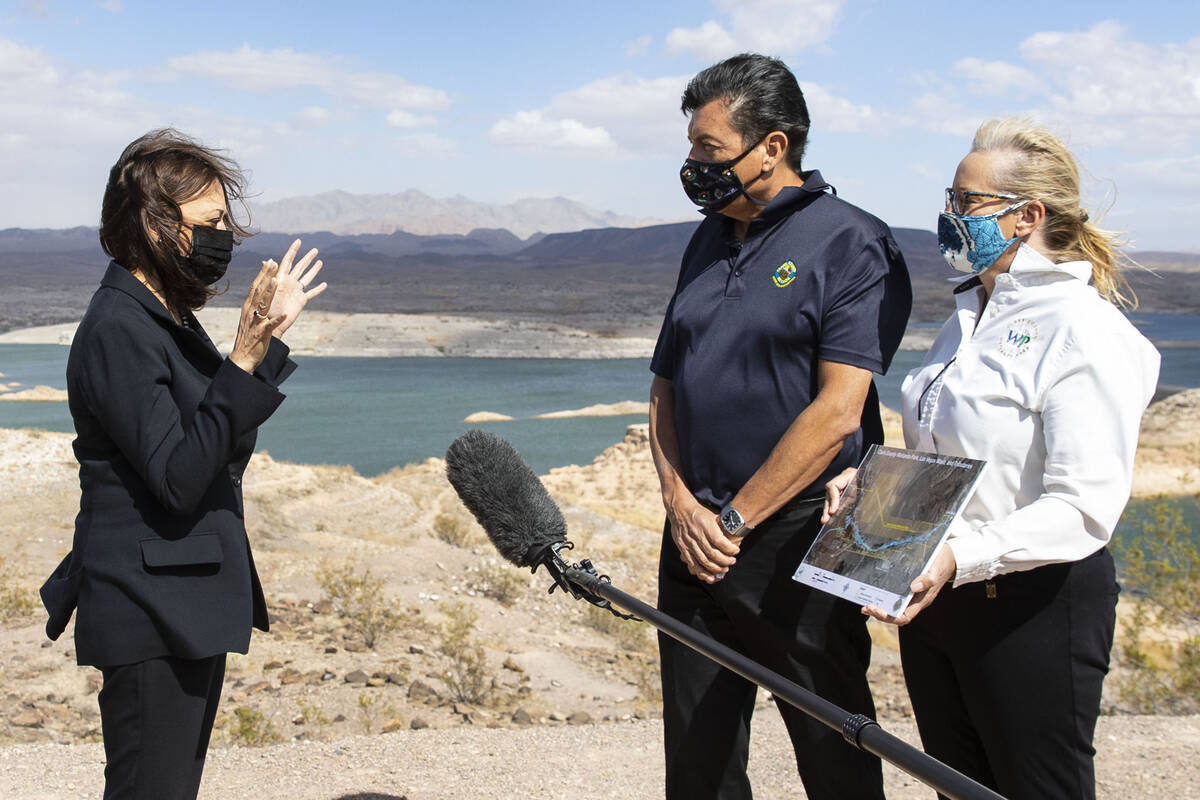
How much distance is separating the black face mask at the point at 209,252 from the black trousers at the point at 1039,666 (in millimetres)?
1660

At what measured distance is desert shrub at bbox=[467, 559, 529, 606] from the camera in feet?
34.4

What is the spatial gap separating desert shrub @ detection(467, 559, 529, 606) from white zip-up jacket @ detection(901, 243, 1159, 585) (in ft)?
28.6

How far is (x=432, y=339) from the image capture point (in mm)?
66375

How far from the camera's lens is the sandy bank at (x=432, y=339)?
206 feet

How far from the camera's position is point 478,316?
80125 millimetres

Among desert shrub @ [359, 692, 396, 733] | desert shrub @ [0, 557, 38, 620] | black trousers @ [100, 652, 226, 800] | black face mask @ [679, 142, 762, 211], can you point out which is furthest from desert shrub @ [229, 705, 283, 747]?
black face mask @ [679, 142, 762, 211]

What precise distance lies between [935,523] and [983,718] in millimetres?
488

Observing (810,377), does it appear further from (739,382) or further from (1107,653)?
(1107,653)

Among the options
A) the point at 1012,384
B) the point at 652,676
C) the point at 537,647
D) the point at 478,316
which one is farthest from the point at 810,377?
the point at 478,316

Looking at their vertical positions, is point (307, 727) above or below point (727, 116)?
below

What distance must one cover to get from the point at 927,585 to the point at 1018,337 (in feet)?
1.80

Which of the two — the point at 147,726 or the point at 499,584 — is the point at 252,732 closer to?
the point at 147,726

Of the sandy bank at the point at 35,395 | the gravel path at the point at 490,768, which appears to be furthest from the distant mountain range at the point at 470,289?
the gravel path at the point at 490,768

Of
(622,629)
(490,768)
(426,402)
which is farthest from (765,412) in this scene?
(426,402)
